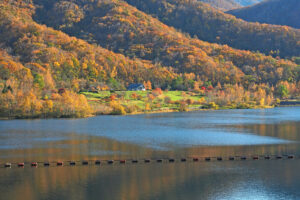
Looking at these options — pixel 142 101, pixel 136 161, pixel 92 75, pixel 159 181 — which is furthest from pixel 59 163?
pixel 92 75

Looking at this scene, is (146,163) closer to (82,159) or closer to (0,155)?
(82,159)

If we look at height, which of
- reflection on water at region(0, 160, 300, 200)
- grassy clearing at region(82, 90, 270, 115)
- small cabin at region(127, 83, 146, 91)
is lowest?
reflection on water at region(0, 160, 300, 200)

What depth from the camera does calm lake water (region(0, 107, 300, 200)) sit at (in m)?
36.6

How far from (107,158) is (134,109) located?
63.2 m

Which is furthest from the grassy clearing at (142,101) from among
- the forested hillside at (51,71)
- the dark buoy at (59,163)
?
the dark buoy at (59,163)

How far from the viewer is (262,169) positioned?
1757 inches

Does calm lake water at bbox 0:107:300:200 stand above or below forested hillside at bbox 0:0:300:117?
below

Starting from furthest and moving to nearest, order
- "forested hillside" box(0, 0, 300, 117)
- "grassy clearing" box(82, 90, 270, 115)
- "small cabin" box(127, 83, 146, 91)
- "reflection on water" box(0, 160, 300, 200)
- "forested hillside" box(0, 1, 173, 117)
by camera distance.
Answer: "small cabin" box(127, 83, 146, 91) → "grassy clearing" box(82, 90, 270, 115) → "forested hillside" box(0, 0, 300, 117) → "forested hillside" box(0, 1, 173, 117) → "reflection on water" box(0, 160, 300, 200)

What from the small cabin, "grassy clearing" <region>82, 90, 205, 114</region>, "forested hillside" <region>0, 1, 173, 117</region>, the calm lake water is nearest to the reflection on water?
the calm lake water

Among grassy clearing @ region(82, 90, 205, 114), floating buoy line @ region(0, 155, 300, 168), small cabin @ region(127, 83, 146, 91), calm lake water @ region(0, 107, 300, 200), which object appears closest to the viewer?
calm lake water @ region(0, 107, 300, 200)

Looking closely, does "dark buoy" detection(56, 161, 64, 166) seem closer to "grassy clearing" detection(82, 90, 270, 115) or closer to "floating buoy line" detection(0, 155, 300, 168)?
"floating buoy line" detection(0, 155, 300, 168)

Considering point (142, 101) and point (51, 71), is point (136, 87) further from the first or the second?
point (51, 71)

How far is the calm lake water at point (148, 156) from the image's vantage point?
36.6 m

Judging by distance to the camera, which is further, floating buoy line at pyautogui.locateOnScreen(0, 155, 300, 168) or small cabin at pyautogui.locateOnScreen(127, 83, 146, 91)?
small cabin at pyautogui.locateOnScreen(127, 83, 146, 91)
